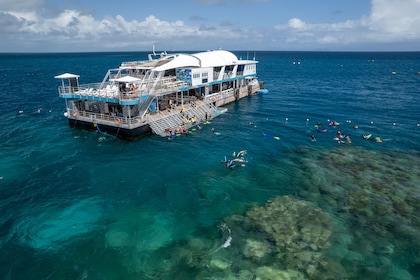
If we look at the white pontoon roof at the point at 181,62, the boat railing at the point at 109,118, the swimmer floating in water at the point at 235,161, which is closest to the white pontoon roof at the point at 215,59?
the white pontoon roof at the point at 181,62

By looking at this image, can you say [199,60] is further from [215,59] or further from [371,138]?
[371,138]

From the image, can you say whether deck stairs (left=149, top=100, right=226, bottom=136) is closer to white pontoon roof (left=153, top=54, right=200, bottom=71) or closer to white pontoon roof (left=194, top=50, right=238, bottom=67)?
white pontoon roof (left=153, top=54, right=200, bottom=71)

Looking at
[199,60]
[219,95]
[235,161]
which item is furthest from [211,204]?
[219,95]

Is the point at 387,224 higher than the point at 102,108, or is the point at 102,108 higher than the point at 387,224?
the point at 102,108

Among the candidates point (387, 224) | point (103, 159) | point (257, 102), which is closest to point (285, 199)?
point (387, 224)

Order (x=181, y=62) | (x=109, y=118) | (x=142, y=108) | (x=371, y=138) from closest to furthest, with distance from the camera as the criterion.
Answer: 1. (x=109, y=118)
2. (x=371, y=138)
3. (x=142, y=108)
4. (x=181, y=62)

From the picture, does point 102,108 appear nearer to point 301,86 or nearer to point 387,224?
point 387,224

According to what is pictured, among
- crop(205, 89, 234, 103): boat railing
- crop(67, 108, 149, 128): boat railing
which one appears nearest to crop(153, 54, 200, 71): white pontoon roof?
crop(205, 89, 234, 103): boat railing

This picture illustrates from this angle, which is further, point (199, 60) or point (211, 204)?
point (199, 60)
